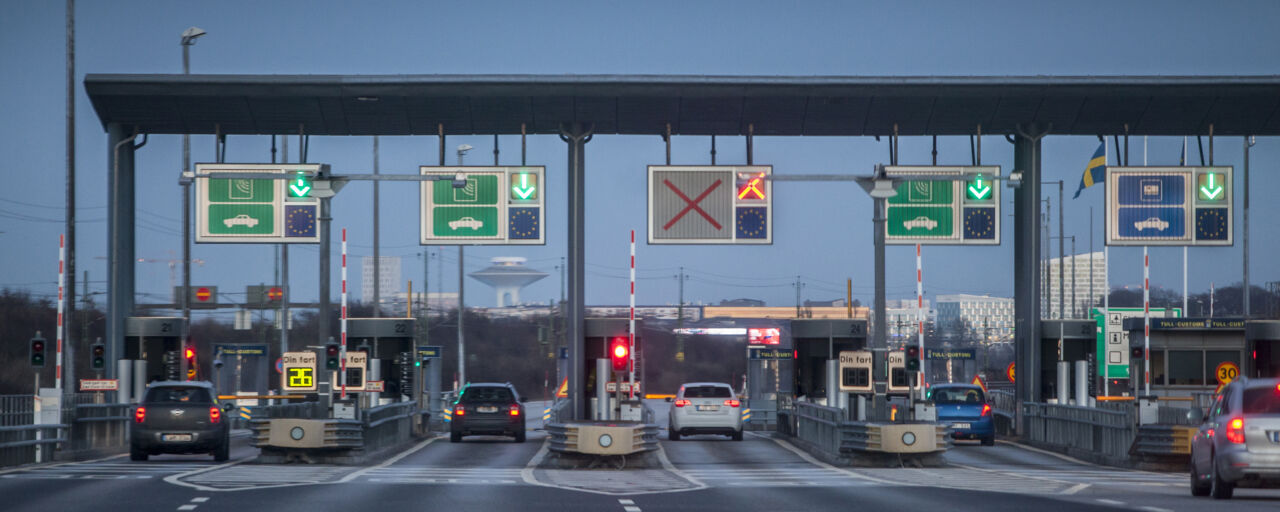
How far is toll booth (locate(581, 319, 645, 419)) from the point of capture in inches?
1321

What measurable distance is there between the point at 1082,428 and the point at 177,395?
17834 mm

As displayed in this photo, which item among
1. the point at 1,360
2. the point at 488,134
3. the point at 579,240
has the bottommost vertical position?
the point at 1,360

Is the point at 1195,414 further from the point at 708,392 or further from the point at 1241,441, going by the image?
the point at 708,392

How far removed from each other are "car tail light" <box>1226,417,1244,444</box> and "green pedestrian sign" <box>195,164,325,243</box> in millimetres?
20212

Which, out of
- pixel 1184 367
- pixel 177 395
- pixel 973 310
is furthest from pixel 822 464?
pixel 973 310

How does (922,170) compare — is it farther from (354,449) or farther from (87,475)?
(87,475)

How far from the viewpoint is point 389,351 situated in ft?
136

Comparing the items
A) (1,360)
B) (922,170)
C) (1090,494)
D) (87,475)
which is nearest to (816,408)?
(922,170)

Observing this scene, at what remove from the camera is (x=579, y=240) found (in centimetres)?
3403

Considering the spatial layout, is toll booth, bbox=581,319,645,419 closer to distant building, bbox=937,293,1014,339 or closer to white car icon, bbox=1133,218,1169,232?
white car icon, bbox=1133,218,1169,232

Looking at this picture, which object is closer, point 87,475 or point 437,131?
point 87,475

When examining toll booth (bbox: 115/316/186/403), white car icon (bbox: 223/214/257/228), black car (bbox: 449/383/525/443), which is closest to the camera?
white car icon (bbox: 223/214/257/228)

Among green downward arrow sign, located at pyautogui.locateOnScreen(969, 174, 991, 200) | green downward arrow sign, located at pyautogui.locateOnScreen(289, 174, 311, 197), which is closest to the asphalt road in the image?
green downward arrow sign, located at pyautogui.locateOnScreen(969, 174, 991, 200)

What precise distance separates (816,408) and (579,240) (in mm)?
6986
